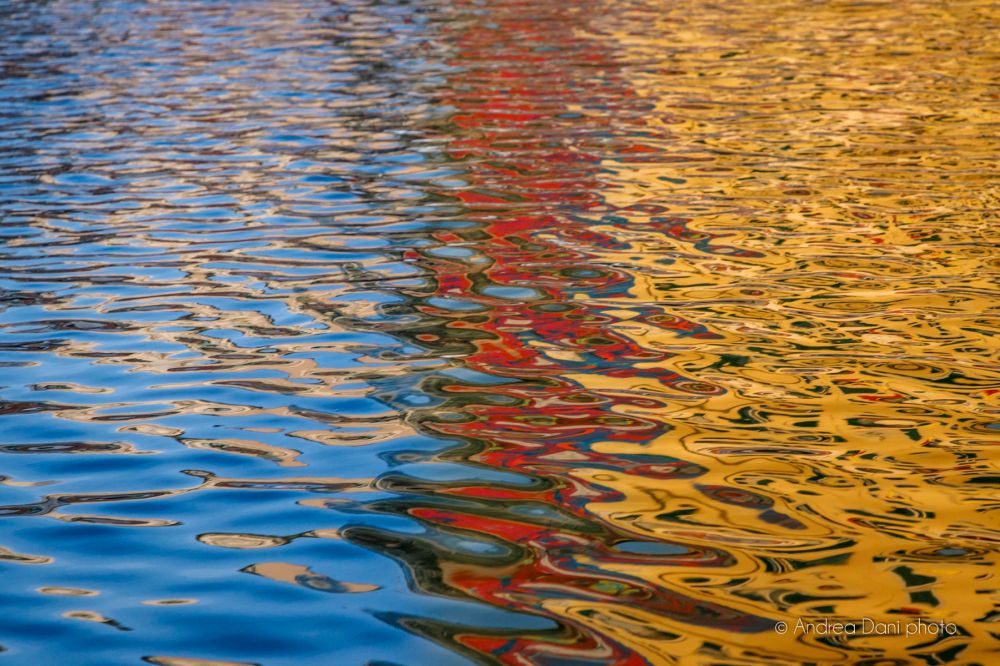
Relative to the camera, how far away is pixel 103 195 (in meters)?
10.2

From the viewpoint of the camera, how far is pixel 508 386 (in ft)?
17.9

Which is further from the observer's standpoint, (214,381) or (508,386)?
(214,381)

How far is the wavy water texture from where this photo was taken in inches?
142

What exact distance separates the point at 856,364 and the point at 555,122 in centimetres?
722

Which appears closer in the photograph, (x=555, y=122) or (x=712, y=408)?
(x=712, y=408)

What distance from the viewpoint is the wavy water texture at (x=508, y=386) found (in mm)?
3607

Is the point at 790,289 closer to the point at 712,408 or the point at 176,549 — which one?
the point at 712,408

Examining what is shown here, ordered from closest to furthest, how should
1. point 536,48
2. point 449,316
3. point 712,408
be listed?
point 712,408 → point 449,316 → point 536,48

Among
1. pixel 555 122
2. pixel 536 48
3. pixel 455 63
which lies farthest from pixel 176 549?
pixel 536 48

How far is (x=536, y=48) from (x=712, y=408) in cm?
1377

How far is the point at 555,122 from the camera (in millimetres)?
12344

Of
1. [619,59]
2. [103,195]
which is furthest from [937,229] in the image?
[619,59]

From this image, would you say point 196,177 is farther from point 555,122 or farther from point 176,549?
point 176,549

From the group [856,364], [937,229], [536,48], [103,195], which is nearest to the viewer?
[856,364]
